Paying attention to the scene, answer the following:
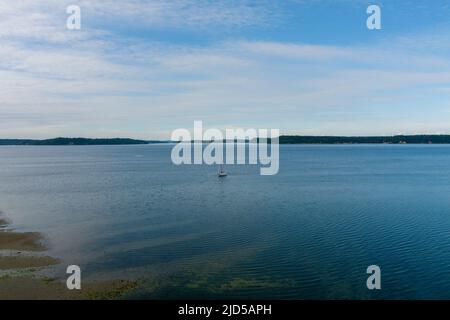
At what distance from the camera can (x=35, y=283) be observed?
788 inches

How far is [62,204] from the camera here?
43375 millimetres

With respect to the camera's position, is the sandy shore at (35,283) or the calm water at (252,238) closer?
the sandy shore at (35,283)

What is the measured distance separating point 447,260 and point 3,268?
2567 cm

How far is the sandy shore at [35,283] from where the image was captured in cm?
1862

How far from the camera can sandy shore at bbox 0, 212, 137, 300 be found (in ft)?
61.1

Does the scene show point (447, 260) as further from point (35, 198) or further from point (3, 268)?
point (35, 198)

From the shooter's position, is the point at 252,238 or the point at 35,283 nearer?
the point at 35,283

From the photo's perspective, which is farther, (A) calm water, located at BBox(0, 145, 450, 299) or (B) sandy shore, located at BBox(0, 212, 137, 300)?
(A) calm water, located at BBox(0, 145, 450, 299)

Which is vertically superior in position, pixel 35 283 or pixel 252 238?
pixel 252 238
